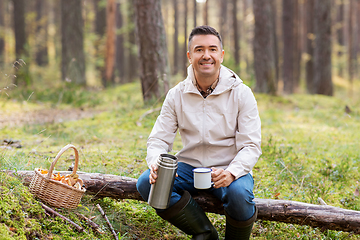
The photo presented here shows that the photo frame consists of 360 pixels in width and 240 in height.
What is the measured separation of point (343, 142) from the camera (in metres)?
5.71

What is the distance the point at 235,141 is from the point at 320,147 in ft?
10.1

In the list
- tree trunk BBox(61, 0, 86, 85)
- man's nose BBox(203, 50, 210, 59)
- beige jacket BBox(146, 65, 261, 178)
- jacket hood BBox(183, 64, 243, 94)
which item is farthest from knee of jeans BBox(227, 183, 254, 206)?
tree trunk BBox(61, 0, 86, 85)

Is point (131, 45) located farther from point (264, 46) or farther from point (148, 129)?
point (148, 129)

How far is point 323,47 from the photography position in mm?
12047

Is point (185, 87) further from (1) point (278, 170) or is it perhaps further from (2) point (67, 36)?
(2) point (67, 36)

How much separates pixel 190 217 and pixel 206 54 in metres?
1.48

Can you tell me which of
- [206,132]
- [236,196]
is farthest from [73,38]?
[236,196]

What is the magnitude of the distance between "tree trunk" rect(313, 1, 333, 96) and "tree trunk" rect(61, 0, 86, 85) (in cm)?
912

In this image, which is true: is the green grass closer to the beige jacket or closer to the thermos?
the thermos

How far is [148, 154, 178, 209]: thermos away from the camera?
2.54 m

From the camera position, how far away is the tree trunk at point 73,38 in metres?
11.8

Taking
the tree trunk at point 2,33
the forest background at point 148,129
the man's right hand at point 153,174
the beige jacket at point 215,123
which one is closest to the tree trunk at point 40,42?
the tree trunk at point 2,33

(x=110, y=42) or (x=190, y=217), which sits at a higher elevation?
(x=110, y=42)

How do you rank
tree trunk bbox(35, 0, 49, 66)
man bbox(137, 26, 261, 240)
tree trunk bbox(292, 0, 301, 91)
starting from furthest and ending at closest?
tree trunk bbox(35, 0, 49, 66), tree trunk bbox(292, 0, 301, 91), man bbox(137, 26, 261, 240)
